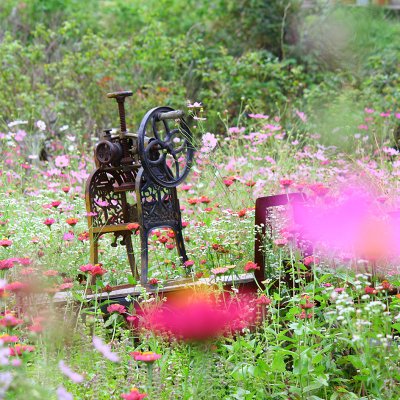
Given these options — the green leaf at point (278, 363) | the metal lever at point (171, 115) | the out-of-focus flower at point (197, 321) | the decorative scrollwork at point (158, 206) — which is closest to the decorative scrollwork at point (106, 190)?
the decorative scrollwork at point (158, 206)

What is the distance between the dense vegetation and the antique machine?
0.20 meters

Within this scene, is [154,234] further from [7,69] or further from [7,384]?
[7,69]

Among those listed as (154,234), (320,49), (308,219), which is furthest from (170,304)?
(320,49)

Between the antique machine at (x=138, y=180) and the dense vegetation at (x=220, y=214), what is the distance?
0.20 meters

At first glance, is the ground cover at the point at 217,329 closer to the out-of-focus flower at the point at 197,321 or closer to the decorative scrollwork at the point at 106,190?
the out-of-focus flower at the point at 197,321

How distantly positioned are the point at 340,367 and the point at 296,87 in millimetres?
6750

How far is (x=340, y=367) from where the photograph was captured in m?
3.26

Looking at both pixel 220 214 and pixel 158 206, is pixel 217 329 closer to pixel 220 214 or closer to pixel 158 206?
pixel 158 206

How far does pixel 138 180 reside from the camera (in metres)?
3.72

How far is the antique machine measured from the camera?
3744 millimetres

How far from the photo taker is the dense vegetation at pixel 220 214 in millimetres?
2709

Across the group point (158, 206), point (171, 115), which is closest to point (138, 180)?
point (158, 206)

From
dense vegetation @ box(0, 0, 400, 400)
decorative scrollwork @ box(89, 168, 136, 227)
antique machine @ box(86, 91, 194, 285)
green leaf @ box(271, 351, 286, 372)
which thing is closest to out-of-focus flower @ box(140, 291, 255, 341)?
dense vegetation @ box(0, 0, 400, 400)

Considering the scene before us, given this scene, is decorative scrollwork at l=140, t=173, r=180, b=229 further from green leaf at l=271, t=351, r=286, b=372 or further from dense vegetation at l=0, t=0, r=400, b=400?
green leaf at l=271, t=351, r=286, b=372
